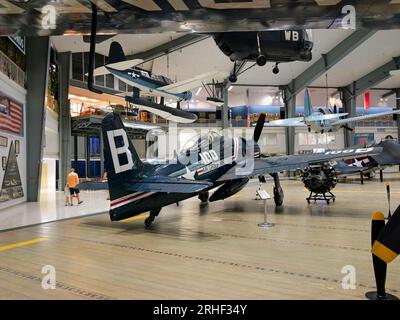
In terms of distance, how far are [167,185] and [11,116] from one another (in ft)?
26.6

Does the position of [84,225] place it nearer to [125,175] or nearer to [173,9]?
[125,175]

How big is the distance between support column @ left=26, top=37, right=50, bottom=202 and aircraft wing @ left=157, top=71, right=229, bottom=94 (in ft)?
16.1

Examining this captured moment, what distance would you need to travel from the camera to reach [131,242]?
557cm

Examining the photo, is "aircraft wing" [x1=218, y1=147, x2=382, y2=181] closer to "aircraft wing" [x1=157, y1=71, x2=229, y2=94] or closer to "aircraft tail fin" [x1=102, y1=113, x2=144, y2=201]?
"aircraft tail fin" [x1=102, y1=113, x2=144, y2=201]

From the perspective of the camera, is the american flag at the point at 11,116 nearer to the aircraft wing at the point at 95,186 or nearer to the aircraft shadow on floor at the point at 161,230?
the aircraft wing at the point at 95,186

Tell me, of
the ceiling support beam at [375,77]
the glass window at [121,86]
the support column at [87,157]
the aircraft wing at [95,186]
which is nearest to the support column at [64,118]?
the glass window at [121,86]

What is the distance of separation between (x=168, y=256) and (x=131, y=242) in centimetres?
116

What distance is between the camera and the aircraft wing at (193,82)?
40.9 ft

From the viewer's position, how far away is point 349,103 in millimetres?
29000

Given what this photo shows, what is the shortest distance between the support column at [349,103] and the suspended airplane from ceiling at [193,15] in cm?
2920

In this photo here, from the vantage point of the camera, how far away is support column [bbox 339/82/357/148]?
28603 millimetres

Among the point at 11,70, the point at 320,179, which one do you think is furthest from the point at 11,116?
the point at 320,179

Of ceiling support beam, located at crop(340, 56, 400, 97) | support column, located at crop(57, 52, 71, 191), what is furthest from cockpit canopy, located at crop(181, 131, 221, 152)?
ceiling support beam, located at crop(340, 56, 400, 97)

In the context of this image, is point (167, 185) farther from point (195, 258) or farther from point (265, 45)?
point (265, 45)
